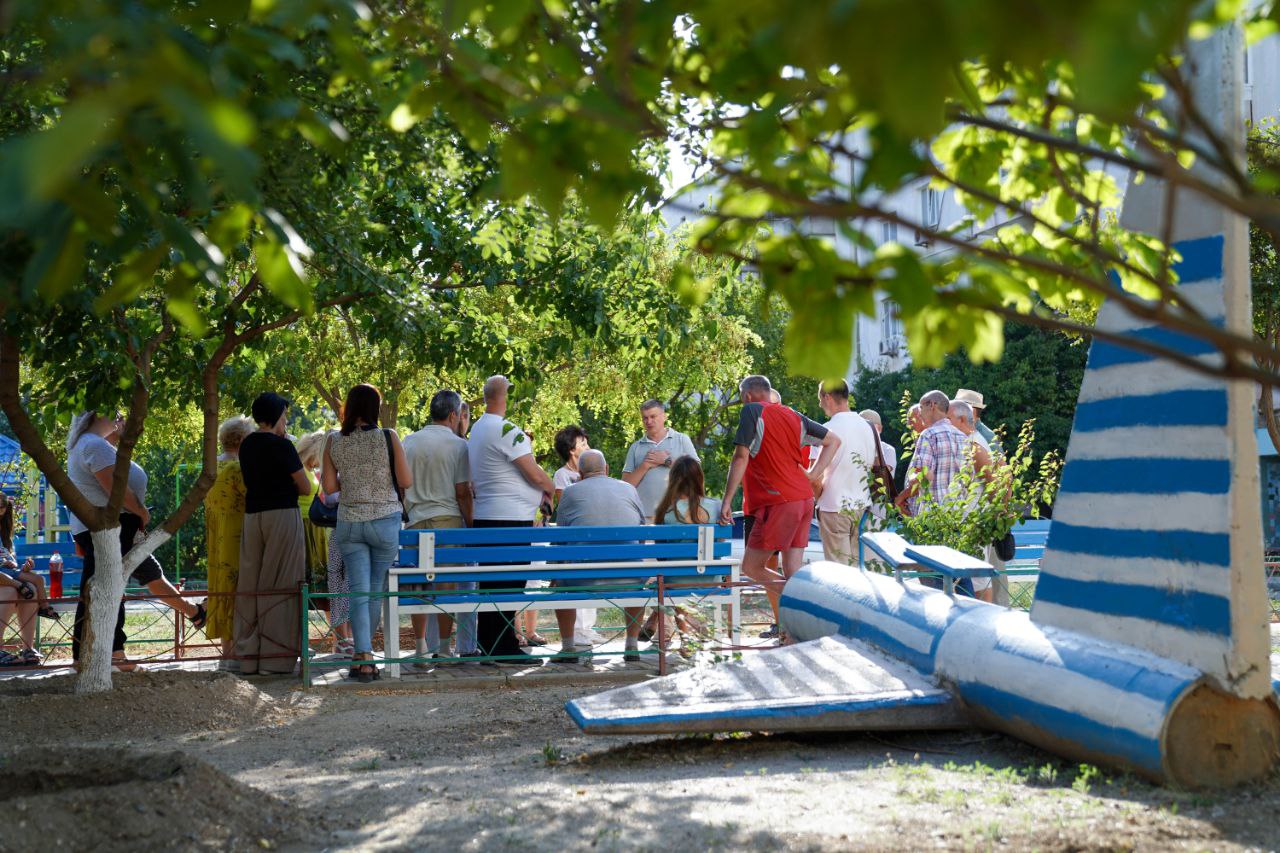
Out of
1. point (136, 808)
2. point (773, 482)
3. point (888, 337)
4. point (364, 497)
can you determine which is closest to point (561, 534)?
point (364, 497)

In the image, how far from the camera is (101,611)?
25.3 ft

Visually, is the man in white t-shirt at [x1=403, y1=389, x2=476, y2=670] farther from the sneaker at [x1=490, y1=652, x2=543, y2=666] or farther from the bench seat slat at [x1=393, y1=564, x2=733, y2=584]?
the bench seat slat at [x1=393, y1=564, x2=733, y2=584]

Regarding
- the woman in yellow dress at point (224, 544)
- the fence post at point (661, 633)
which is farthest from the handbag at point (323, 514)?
the fence post at point (661, 633)

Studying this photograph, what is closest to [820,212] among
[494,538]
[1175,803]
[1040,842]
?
[1040,842]

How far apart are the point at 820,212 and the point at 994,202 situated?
0.64 m

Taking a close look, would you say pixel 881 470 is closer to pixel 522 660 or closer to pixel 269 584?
pixel 522 660

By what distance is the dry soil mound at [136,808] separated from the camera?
13.6 feet

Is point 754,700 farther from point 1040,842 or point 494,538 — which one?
point 494,538

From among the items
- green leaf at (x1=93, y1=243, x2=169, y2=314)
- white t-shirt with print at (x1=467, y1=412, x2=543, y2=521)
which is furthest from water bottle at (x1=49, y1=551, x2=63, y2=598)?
green leaf at (x1=93, y1=243, x2=169, y2=314)

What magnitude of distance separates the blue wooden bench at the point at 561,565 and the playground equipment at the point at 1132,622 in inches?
122

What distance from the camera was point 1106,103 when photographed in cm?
156

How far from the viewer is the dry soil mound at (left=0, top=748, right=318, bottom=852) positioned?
4156 millimetres

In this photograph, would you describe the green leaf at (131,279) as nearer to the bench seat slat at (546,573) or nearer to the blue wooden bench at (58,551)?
the bench seat slat at (546,573)

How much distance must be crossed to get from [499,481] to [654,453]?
1958 mm
